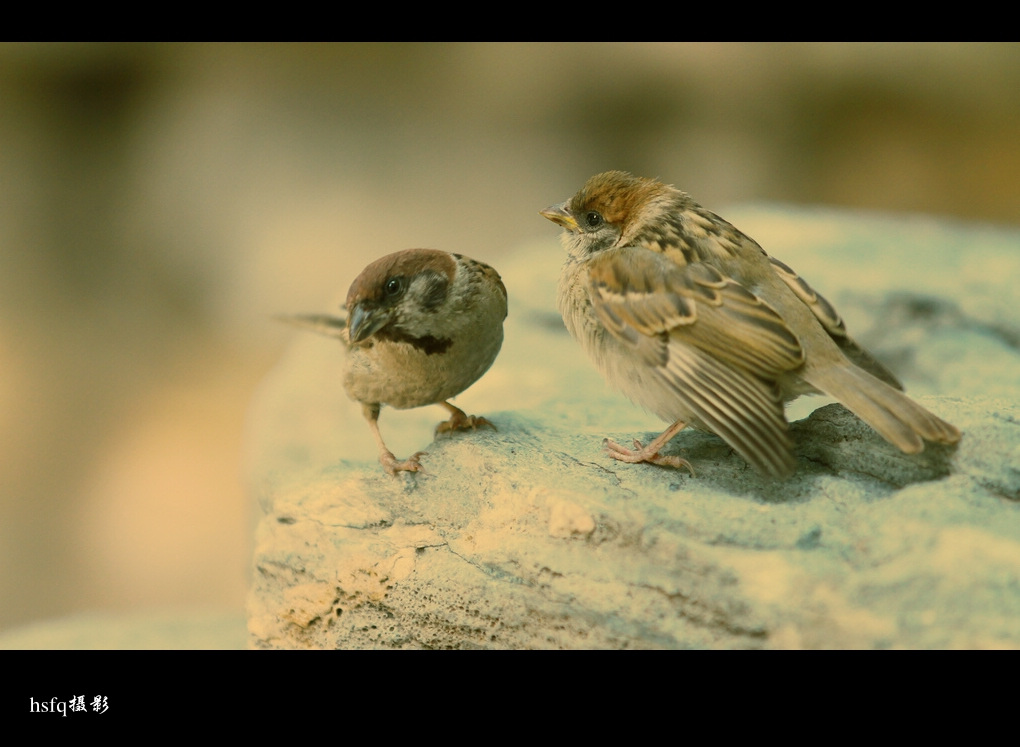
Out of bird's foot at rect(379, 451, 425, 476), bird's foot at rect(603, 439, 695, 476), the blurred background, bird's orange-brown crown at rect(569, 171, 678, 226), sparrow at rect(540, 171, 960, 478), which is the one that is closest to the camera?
sparrow at rect(540, 171, 960, 478)

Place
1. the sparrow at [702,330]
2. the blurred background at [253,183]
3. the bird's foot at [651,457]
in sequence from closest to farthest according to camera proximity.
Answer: the sparrow at [702,330], the bird's foot at [651,457], the blurred background at [253,183]

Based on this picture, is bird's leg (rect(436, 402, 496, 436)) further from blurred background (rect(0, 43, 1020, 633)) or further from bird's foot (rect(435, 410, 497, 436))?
blurred background (rect(0, 43, 1020, 633))

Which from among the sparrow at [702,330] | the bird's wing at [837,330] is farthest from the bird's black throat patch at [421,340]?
the bird's wing at [837,330]

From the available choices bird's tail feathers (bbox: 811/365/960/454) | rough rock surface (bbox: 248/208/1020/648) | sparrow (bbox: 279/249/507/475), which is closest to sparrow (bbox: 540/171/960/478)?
bird's tail feathers (bbox: 811/365/960/454)

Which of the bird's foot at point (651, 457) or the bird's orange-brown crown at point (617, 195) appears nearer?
the bird's foot at point (651, 457)

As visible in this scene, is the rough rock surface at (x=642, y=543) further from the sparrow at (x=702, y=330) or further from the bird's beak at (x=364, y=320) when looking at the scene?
the bird's beak at (x=364, y=320)

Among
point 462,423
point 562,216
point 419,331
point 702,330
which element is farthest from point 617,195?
point 462,423

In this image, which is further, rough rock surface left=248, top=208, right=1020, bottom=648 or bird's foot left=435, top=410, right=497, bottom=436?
bird's foot left=435, top=410, right=497, bottom=436

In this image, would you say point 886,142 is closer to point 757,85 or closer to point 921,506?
point 757,85
